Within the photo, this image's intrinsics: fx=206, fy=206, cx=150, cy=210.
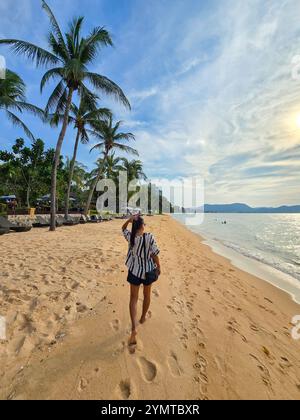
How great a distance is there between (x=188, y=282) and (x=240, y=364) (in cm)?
279

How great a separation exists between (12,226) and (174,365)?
11590mm

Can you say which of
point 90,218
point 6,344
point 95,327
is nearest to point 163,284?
point 95,327

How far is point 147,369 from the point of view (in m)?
2.38

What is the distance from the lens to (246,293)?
18.1 ft

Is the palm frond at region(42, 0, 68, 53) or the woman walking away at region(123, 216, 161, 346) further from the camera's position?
the palm frond at region(42, 0, 68, 53)

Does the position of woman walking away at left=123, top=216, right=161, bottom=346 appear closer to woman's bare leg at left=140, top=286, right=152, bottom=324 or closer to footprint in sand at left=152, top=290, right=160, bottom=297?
woman's bare leg at left=140, top=286, right=152, bottom=324

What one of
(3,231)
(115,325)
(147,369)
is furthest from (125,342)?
(3,231)

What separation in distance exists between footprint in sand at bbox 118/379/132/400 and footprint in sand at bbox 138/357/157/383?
20cm

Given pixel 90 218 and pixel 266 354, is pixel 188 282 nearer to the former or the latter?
pixel 266 354

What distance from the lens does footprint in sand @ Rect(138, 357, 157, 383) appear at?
226 cm

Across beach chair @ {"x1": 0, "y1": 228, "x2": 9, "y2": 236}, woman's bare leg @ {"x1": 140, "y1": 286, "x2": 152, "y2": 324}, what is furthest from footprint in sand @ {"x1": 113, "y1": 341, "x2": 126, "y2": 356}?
beach chair @ {"x1": 0, "y1": 228, "x2": 9, "y2": 236}

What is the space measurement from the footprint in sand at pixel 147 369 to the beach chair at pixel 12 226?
10864 millimetres

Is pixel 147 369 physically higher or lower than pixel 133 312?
lower

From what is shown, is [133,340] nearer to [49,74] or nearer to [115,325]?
[115,325]
